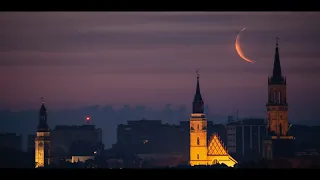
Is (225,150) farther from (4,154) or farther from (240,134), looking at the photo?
(4,154)

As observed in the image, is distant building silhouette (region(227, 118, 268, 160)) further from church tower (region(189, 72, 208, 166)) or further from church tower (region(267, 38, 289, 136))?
church tower (region(189, 72, 208, 166))

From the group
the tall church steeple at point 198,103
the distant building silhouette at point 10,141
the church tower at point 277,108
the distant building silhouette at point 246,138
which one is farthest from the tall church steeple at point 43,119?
the church tower at point 277,108

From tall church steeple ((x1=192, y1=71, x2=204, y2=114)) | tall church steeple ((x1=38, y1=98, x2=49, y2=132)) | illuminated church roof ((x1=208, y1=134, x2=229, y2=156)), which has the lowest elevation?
tall church steeple ((x1=38, y1=98, x2=49, y2=132))

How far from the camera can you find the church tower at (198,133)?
3009 centimetres

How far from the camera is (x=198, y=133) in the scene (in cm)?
3616

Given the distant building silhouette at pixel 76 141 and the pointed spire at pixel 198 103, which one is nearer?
the distant building silhouette at pixel 76 141

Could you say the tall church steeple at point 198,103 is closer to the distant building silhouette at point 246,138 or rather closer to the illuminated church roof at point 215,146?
the distant building silhouette at point 246,138

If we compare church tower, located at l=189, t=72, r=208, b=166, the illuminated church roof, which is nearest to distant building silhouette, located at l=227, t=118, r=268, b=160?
church tower, located at l=189, t=72, r=208, b=166

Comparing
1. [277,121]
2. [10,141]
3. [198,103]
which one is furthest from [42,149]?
[277,121]

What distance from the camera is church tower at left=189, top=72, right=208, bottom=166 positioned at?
98.7 feet

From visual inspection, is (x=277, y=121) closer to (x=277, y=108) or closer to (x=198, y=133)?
(x=277, y=108)

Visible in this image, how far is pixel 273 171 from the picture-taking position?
13.7 ft

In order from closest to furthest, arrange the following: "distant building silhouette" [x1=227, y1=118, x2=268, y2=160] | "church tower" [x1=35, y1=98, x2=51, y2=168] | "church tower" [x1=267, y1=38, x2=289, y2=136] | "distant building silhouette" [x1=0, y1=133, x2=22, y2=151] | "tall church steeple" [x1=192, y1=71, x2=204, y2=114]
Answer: "distant building silhouette" [x1=0, y1=133, x2=22, y2=151]
"church tower" [x1=35, y1=98, x2=51, y2=168]
"tall church steeple" [x1=192, y1=71, x2=204, y2=114]
"distant building silhouette" [x1=227, y1=118, x2=268, y2=160]
"church tower" [x1=267, y1=38, x2=289, y2=136]
